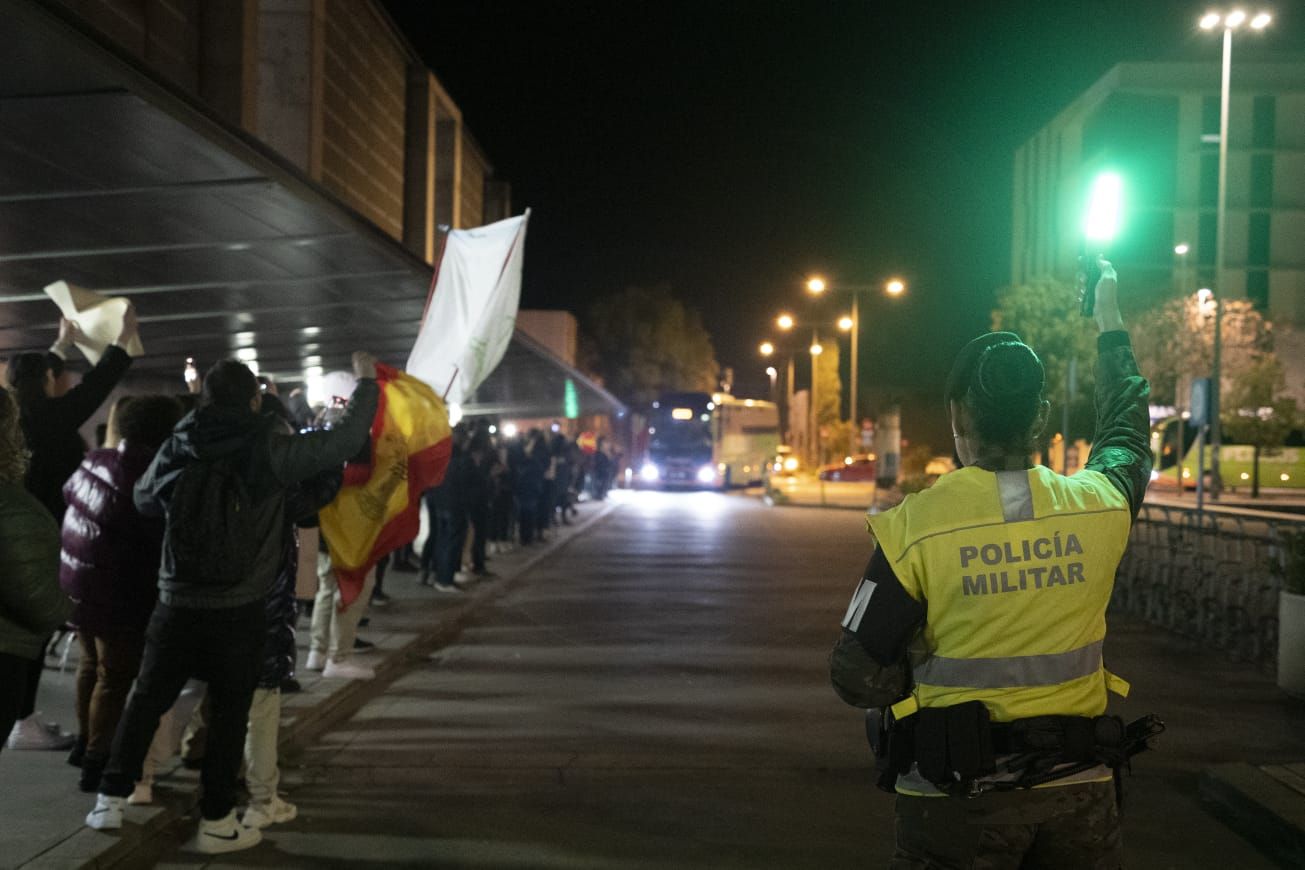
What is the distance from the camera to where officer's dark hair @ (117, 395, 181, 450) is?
658cm

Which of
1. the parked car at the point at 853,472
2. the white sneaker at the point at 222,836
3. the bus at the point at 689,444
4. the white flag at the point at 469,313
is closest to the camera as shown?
the white sneaker at the point at 222,836

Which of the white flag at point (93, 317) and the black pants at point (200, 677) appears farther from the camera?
the white flag at point (93, 317)

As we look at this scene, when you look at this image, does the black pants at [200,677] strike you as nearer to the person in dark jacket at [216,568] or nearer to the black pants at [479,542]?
the person in dark jacket at [216,568]

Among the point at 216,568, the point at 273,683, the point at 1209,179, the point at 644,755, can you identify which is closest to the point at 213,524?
the point at 216,568

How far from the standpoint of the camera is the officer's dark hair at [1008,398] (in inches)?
124

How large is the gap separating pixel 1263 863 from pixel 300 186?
22.4 feet

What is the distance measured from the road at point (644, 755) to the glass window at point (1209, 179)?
2512 inches

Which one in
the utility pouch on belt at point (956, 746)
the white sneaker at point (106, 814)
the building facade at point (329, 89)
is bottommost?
the white sneaker at point (106, 814)

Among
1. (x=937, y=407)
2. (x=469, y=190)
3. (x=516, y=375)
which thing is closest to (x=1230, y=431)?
(x=937, y=407)

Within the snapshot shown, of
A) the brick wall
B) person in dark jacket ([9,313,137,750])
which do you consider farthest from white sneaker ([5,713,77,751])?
the brick wall

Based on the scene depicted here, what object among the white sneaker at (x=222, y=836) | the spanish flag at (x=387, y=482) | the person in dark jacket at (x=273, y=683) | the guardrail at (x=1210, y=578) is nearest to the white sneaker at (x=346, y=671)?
the spanish flag at (x=387, y=482)

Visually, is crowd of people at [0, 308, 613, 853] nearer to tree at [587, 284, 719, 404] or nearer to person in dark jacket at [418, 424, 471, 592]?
person in dark jacket at [418, 424, 471, 592]

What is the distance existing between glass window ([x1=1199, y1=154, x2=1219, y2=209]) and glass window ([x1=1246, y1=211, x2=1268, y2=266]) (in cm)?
237

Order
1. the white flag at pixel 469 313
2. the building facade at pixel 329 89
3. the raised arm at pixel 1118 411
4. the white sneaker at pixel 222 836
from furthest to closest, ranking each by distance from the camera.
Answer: the building facade at pixel 329 89, the white flag at pixel 469 313, the white sneaker at pixel 222 836, the raised arm at pixel 1118 411
